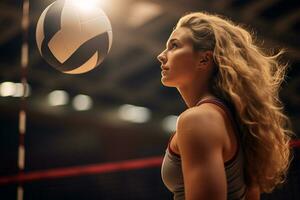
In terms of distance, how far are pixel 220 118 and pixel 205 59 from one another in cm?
28

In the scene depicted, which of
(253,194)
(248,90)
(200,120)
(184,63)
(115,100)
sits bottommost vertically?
(253,194)

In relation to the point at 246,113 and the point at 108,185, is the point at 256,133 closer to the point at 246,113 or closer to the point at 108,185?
the point at 246,113

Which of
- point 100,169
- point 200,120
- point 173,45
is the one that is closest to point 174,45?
point 173,45

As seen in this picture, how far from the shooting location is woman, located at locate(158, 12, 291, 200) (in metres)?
1.26

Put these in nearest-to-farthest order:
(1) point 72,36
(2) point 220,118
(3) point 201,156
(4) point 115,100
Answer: (3) point 201,156 → (2) point 220,118 → (1) point 72,36 → (4) point 115,100

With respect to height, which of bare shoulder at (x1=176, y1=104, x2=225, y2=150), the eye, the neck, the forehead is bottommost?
bare shoulder at (x1=176, y1=104, x2=225, y2=150)

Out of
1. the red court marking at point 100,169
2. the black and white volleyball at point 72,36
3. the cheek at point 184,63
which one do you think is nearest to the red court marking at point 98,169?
the red court marking at point 100,169

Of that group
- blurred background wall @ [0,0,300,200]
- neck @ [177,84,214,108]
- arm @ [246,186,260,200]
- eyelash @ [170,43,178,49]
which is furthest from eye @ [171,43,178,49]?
blurred background wall @ [0,0,300,200]

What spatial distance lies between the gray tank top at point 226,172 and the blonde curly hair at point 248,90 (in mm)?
55

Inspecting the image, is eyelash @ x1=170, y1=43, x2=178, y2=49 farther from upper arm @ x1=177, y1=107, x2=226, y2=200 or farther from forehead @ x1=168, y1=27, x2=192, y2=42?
upper arm @ x1=177, y1=107, x2=226, y2=200

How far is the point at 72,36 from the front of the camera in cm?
238

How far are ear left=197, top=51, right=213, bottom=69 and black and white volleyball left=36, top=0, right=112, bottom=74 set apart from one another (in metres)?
0.99

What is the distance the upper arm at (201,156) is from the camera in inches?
48.4

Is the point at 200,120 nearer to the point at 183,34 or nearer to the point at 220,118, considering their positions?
the point at 220,118
